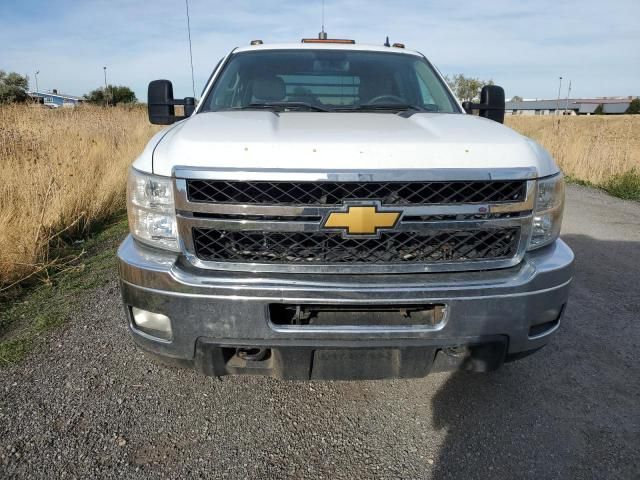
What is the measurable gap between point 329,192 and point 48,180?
471 centimetres

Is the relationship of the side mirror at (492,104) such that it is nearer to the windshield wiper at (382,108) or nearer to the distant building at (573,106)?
the windshield wiper at (382,108)

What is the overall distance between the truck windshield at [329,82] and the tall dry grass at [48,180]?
7.51ft

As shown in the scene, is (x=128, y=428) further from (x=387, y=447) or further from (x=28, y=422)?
(x=387, y=447)

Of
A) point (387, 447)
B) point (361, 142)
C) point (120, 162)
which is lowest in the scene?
point (387, 447)

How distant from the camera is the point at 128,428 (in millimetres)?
2377

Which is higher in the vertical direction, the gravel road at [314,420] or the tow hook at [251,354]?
the tow hook at [251,354]

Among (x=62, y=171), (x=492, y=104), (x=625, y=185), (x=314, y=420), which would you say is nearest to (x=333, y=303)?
(x=314, y=420)

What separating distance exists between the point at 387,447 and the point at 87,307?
2.54 metres

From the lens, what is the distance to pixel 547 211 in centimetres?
218

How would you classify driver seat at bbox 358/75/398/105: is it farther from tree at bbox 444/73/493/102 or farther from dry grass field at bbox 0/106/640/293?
tree at bbox 444/73/493/102

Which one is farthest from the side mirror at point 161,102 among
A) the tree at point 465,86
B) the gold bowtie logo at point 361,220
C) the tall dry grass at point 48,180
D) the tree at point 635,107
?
the tree at point 635,107

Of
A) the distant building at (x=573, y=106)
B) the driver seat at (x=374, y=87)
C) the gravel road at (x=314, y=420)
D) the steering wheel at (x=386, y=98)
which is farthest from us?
the distant building at (x=573, y=106)

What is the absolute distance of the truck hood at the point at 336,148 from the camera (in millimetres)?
1957

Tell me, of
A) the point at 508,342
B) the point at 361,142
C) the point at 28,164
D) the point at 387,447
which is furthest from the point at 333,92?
the point at 28,164
